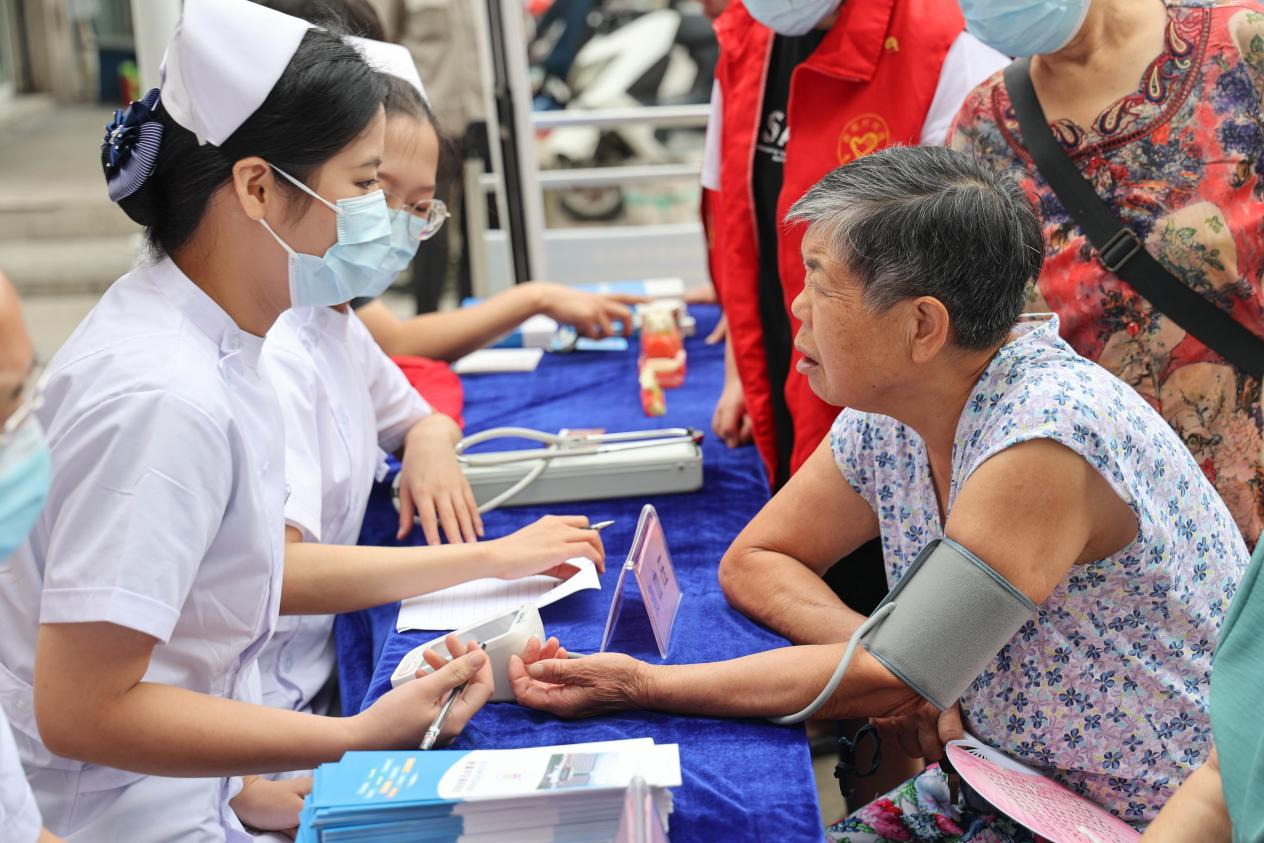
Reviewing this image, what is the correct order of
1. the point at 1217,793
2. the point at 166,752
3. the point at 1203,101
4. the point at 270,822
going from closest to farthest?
the point at 1217,793 < the point at 166,752 < the point at 270,822 < the point at 1203,101

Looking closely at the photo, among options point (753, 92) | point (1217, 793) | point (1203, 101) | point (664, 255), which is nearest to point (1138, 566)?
point (1217, 793)

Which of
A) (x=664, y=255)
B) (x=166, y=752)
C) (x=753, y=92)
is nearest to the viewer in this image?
(x=166, y=752)

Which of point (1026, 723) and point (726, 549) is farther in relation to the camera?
point (726, 549)

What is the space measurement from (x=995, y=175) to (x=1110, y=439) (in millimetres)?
360

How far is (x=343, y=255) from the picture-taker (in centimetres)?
152

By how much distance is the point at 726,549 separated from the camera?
73.3 inches

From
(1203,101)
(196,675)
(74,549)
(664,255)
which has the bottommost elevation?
(664,255)

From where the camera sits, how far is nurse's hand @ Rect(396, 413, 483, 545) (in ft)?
6.46

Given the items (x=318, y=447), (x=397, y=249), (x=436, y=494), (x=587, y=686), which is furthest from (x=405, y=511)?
(x=587, y=686)

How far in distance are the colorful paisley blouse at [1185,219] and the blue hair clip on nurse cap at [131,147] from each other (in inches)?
50.3

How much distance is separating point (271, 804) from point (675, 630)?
58cm

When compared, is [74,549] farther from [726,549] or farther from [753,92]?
[753,92]

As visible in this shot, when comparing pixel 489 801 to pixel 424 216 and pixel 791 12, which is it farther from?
pixel 791 12

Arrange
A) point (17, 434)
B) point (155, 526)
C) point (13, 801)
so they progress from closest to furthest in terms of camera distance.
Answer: point (17, 434) → point (13, 801) → point (155, 526)
